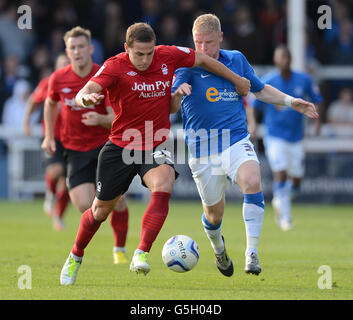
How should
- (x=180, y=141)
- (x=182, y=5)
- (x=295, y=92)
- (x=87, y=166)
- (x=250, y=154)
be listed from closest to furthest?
1. (x=250, y=154)
2. (x=87, y=166)
3. (x=295, y=92)
4. (x=180, y=141)
5. (x=182, y=5)

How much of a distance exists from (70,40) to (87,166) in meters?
1.40

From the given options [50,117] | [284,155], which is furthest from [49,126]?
[284,155]

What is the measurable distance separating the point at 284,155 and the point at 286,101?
5.98 m

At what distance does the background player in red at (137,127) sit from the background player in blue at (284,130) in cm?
627

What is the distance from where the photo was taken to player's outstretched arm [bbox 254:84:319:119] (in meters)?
7.76

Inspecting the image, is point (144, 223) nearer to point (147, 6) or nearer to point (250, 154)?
point (250, 154)

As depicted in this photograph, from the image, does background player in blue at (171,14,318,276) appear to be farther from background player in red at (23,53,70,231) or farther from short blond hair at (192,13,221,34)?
background player in red at (23,53,70,231)

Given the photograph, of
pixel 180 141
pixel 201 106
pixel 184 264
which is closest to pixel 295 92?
pixel 180 141

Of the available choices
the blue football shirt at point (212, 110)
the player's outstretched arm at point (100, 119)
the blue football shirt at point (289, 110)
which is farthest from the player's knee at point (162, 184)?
the blue football shirt at point (289, 110)

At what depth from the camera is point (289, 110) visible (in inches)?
546

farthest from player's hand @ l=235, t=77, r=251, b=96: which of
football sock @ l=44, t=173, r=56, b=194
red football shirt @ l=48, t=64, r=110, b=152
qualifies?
football sock @ l=44, t=173, r=56, b=194

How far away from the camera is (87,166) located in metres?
9.39

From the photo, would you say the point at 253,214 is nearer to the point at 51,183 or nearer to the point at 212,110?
the point at 212,110

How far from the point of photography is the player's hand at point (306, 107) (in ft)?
25.4
